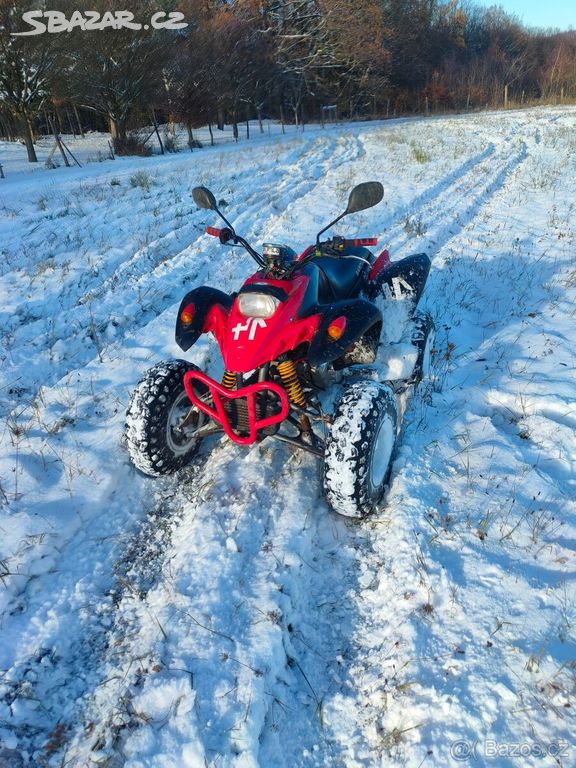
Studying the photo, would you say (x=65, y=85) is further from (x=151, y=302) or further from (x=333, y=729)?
(x=333, y=729)

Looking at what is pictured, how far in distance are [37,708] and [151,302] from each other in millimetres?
4588

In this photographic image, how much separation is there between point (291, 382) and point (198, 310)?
809mm

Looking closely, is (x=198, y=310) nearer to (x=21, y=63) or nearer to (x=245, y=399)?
(x=245, y=399)

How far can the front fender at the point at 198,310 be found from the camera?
3463mm

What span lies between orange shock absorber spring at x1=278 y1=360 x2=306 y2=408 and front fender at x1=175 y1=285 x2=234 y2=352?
610 mm

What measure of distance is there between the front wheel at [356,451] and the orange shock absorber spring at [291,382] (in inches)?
11.8

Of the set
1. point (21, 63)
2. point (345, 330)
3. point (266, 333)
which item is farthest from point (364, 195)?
point (21, 63)

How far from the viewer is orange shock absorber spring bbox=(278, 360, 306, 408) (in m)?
3.33

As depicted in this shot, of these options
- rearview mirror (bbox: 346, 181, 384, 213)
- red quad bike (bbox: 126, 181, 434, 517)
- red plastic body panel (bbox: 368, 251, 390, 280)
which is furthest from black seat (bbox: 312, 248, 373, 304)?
rearview mirror (bbox: 346, 181, 384, 213)

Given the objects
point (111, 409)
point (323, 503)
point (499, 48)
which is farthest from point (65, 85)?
point (499, 48)

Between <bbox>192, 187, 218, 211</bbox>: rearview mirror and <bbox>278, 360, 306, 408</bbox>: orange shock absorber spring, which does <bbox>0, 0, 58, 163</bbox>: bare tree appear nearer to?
<bbox>192, 187, 218, 211</bbox>: rearview mirror

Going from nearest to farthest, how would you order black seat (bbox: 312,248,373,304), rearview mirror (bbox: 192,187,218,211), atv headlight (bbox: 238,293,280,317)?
atv headlight (bbox: 238,293,280,317)
rearview mirror (bbox: 192,187,218,211)
black seat (bbox: 312,248,373,304)

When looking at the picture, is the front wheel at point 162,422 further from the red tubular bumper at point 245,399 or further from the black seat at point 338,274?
the black seat at point 338,274

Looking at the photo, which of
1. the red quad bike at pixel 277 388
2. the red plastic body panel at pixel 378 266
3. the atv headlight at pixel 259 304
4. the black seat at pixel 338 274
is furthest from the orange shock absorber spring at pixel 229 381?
the red plastic body panel at pixel 378 266
